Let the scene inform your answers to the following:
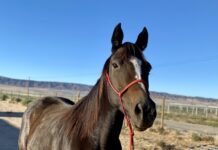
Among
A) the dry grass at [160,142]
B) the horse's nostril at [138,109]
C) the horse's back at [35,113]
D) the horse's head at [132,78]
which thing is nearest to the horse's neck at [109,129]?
the horse's head at [132,78]

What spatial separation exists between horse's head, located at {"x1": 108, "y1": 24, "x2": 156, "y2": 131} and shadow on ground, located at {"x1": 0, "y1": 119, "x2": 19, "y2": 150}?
696 cm

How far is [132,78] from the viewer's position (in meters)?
2.83

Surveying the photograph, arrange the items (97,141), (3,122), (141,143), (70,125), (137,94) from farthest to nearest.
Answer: (3,122) < (141,143) < (70,125) < (97,141) < (137,94)

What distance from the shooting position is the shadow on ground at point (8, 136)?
949cm

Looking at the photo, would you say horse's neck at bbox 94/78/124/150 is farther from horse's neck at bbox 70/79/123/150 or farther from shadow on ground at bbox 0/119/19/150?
shadow on ground at bbox 0/119/19/150

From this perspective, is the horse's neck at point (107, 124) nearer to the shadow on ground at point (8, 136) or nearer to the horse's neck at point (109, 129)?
the horse's neck at point (109, 129)

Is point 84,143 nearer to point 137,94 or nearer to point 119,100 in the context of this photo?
point 119,100

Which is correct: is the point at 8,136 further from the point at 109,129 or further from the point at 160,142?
the point at 109,129

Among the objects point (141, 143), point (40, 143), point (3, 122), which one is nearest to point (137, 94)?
point (40, 143)

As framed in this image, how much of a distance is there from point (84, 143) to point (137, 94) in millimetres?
771

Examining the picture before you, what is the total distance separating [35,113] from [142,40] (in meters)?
2.57

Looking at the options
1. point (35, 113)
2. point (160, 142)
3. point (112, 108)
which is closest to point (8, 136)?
point (160, 142)

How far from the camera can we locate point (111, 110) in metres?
3.09

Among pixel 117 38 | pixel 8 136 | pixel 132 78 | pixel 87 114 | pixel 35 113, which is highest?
pixel 117 38
